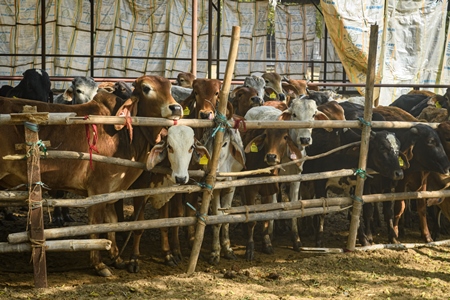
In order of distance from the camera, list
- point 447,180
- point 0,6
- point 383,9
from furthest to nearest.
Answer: point 0,6, point 383,9, point 447,180

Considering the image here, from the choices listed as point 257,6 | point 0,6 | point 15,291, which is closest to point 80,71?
point 0,6

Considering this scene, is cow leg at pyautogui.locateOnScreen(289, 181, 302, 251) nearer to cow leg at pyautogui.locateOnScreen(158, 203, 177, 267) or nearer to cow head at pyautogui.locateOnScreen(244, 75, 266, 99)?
cow leg at pyautogui.locateOnScreen(158, 203, 177, 267)

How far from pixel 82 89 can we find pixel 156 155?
10.5ft

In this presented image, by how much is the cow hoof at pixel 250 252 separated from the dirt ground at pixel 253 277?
59mm

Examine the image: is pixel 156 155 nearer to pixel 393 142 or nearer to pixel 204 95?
pixel 204 95

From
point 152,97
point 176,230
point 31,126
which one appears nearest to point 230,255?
point 176,230

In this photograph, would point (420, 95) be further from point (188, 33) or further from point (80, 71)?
point (80, 71)

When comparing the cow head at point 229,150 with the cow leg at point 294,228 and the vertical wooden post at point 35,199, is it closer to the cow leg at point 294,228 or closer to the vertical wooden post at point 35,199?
the cow leg at point 294,228

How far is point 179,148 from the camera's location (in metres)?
6.25

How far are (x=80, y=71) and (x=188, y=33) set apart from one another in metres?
3.05

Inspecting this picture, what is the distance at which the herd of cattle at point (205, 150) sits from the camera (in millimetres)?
6281

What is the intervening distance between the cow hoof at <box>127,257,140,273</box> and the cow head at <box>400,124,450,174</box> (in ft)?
11.5

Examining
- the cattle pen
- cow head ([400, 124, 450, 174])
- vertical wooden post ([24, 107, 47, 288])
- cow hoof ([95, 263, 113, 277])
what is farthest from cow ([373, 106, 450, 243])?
vertical wooden post ([24, 107, 47, 288])

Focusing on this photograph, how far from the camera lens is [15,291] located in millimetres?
5582
